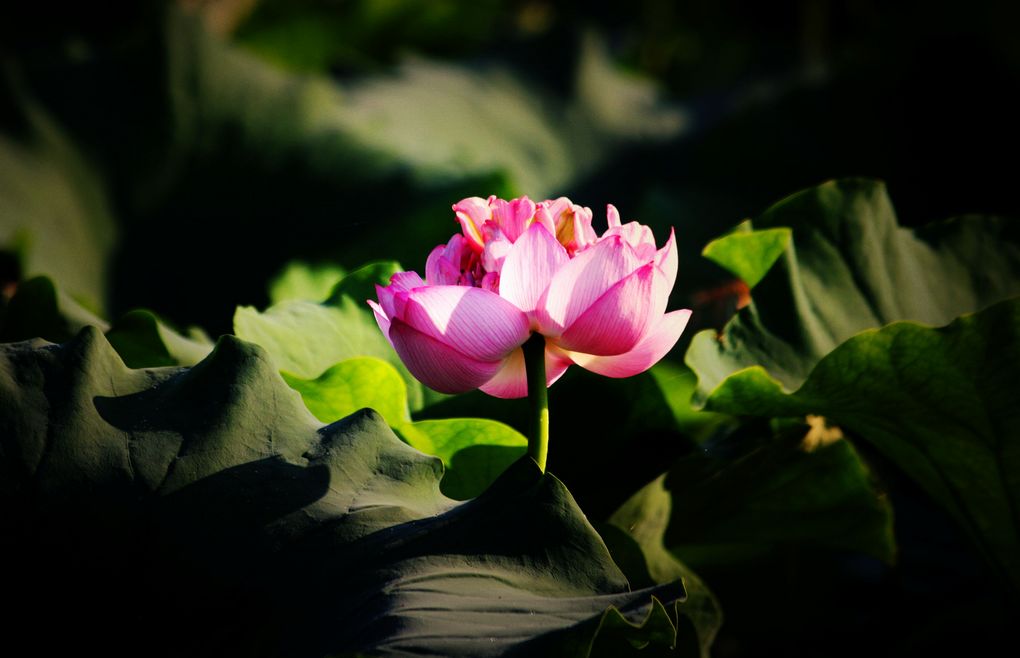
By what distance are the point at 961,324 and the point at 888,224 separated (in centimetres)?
23

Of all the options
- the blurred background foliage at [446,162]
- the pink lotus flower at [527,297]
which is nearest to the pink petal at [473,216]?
the pink lotus flower at [527,297]

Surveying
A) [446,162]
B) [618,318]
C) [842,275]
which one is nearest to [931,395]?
[842,275]

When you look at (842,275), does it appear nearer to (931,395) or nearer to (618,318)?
(931,395)

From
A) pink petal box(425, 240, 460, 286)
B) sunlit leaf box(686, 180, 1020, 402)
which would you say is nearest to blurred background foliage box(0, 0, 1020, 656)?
sunlit leaf box(686, 180, 1020, 402)

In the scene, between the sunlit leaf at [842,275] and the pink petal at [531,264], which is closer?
the pink petal at [531,264]

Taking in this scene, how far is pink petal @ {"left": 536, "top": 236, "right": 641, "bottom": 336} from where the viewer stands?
1.70ft

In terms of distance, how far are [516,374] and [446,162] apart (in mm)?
1041

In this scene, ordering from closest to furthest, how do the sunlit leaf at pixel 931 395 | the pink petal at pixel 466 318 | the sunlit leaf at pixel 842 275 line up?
the pink petal at pixel 466 318
the sunlit leaf at pixel 931 395
the sunlit leaf at pixel 842 275

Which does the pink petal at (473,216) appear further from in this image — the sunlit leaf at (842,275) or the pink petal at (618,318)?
the sunlit leaf at (842,275)

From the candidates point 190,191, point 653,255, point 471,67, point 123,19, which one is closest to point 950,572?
point 653,255

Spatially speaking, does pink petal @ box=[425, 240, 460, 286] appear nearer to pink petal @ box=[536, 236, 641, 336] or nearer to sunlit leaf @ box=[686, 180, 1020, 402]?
pink petal @ box=[536, 236, 641, 336]

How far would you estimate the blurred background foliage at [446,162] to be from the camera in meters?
1.21

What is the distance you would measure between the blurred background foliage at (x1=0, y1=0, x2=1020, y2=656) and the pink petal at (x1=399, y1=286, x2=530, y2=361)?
22.2 inches

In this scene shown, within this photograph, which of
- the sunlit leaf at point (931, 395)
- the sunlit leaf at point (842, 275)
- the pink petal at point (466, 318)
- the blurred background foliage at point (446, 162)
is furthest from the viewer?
the blurred background foliage at point (446, 162)
